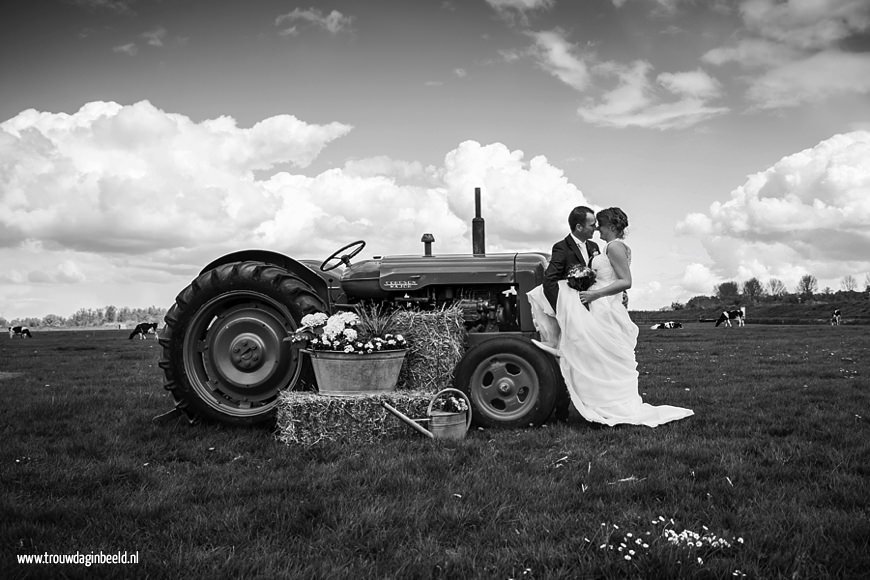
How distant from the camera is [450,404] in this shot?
17.8ft

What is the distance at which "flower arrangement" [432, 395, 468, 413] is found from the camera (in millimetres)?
5273

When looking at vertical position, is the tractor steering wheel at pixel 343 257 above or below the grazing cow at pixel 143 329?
above

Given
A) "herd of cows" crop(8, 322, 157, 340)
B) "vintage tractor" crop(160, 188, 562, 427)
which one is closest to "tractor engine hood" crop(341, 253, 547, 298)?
"vintage tractor" crop(160, 188, 562, 427)

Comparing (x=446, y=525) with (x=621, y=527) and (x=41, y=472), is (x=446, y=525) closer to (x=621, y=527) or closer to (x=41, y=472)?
(x=621, y=527)

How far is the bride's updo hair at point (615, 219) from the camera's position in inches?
239

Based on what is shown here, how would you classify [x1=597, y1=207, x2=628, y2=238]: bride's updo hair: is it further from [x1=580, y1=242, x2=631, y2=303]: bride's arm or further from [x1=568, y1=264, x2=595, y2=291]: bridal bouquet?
[x1=568, y1=264, x2=595, y2=291]: bridal bouquet

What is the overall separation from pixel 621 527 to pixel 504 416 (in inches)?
98.3

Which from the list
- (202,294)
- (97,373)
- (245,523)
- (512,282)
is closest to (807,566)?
(245,523)

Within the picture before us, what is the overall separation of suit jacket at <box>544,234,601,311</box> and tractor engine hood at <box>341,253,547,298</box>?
12.3 inches

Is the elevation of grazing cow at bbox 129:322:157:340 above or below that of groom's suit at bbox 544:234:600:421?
below

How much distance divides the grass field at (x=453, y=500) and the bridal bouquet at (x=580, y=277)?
128cm

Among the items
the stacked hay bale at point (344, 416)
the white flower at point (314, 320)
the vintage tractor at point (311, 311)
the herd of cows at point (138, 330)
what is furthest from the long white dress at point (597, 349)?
the herd of cows at point (138, 330)

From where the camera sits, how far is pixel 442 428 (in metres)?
5.10

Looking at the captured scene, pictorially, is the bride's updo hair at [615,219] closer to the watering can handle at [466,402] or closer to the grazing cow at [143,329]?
the watering can handle at [466,402]
